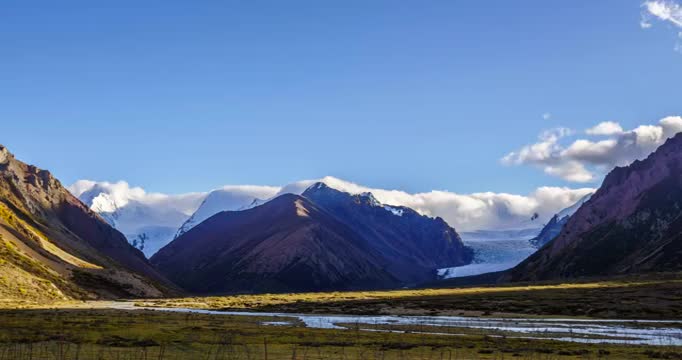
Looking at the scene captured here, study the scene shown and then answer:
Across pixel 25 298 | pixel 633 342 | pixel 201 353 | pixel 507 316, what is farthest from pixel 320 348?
pixel 25 298

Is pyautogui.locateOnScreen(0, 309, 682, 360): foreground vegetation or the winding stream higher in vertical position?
pyautogui.locateOnScreen(0, 309, 682, 360): foreground vegetation

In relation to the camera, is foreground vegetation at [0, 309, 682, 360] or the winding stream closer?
foreground vegetation at [0, 309, 682, 360]

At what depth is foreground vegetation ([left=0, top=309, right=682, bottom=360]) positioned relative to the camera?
46.8 metres

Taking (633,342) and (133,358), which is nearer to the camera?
(133,358)

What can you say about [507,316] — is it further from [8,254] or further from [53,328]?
[8,254]

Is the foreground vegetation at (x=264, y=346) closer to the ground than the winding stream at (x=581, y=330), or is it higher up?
higher up

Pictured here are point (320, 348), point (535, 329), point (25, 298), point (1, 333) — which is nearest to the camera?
point (320, 348)

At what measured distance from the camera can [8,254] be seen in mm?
176375

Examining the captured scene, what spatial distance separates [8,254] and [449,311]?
402ft

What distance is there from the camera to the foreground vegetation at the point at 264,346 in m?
46.8

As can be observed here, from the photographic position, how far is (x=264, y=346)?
53.8m

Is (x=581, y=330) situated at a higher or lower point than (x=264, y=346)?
lower

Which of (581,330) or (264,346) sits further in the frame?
(581,330)

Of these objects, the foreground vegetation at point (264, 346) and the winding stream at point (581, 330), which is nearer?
the foreground vegetation at point (264, 346)
